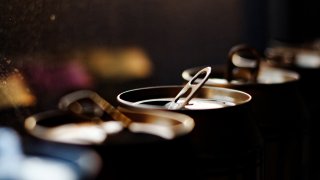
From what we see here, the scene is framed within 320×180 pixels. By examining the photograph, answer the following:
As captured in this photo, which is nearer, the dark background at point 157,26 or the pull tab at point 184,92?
the pull tab at point 184,92

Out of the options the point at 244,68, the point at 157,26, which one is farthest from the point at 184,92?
the point at 157,26

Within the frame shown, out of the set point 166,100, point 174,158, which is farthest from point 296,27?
point 174,158

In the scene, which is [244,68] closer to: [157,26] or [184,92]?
[184,92]

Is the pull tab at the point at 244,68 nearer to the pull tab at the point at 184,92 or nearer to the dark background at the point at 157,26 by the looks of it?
the pull tab at the point at 184,92

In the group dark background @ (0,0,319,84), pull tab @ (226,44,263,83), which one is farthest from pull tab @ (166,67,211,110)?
dark background @ (0,0,319,84)

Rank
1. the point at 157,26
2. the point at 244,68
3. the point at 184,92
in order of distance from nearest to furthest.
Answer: the point at 184,92 < the point at 244,68 < the point at 157,26

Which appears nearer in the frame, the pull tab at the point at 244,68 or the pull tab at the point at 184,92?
the pull tab at the point at 184,92

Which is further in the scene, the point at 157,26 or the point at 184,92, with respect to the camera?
the point at 157,26

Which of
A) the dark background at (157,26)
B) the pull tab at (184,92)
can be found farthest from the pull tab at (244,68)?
the dark background at (157,26)

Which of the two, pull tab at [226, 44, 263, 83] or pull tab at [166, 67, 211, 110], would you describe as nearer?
pull tab at [166, 67, 211, 110]

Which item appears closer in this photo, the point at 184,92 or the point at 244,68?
the point at 184,92

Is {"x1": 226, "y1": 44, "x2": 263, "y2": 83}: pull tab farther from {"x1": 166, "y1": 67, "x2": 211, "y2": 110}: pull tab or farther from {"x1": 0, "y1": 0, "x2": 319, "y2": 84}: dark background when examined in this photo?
{"x1": 0, "y1": 0, "x2": 319, "y2": 84}: dark background

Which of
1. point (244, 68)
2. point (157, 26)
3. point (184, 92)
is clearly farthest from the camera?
point (157, 26)
